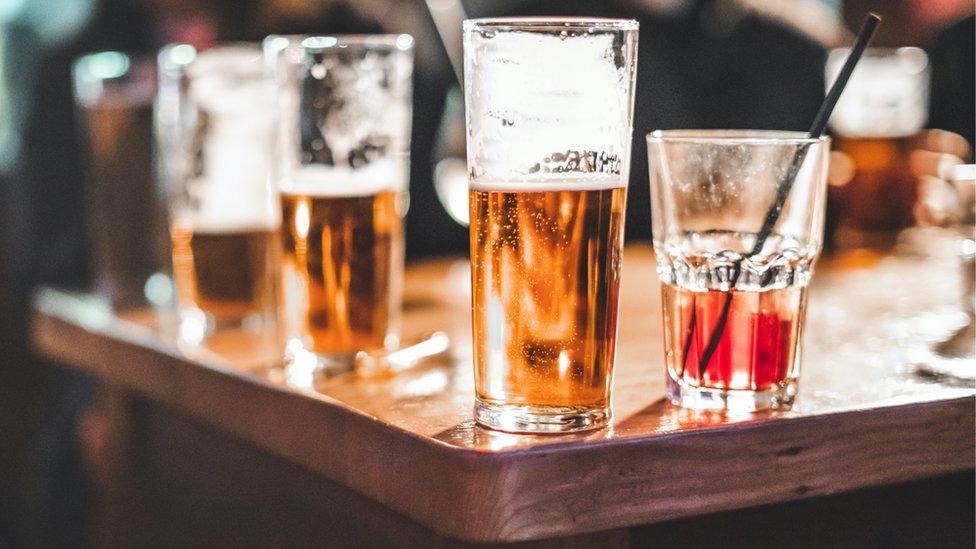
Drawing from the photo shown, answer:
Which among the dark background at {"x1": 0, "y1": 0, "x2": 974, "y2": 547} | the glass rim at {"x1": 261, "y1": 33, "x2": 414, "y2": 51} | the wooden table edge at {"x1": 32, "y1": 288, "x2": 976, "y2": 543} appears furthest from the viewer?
the dark background at {"x1": 0, "y1": 0, "x2": 974, "y2": 547}

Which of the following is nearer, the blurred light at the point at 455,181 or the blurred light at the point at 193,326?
the blurred light at the point at 193,326

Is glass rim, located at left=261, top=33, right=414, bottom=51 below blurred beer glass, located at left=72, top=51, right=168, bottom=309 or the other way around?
the other way around

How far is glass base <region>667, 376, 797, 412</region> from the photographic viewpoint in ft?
2.96

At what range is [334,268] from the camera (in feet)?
3.68

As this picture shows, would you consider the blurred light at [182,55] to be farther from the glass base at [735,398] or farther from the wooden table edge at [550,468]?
the glass base at [735,398]

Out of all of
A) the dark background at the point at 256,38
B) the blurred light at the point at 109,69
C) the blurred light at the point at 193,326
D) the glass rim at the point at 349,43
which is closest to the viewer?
the glass rim at the point at 349,43

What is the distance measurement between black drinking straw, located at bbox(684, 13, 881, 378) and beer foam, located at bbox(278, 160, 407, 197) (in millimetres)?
355

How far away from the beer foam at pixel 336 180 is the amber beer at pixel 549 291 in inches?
11.4

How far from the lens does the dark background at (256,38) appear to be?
8.61 feet

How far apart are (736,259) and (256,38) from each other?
7.38 feet

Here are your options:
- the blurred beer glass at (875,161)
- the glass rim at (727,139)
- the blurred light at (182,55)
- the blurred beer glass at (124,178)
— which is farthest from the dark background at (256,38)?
the glass rim at (727,139)

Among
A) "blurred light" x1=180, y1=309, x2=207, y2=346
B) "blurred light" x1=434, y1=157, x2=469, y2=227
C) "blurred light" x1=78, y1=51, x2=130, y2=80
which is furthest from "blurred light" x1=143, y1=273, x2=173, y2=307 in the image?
"blurred light" x1=434, y1=157, x2=469, y2=227

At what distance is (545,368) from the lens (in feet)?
2.74

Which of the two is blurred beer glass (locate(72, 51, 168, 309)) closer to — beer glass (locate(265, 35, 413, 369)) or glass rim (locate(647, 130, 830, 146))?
beer glass (locate(265, 35, 413, 369))
